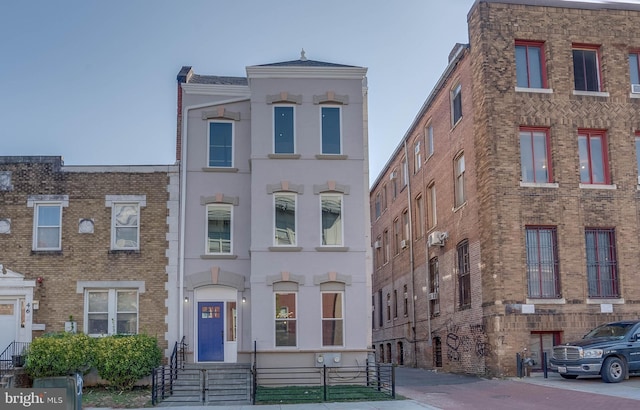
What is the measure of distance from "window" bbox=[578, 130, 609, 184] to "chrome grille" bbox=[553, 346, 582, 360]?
7.07 metres

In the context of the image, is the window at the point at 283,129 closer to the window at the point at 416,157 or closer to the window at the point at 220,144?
the window at the point at 220,144

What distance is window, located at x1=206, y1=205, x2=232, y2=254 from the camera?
23953 millimetres

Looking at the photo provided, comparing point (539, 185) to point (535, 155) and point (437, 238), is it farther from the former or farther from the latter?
point (437, 238)

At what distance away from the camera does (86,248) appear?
23625 millimetres

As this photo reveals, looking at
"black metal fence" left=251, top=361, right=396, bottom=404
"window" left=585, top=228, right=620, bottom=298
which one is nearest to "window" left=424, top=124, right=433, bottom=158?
"window" left=585, top=228, right=620, bottom=298

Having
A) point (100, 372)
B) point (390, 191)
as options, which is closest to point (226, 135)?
point (100, 372)

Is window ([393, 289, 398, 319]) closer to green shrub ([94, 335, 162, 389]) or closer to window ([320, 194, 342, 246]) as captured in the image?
window ([320, 194, 342, 246])

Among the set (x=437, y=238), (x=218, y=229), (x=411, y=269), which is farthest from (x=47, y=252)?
(x=411, y=269)

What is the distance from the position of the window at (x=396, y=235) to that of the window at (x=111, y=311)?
19.2 meters

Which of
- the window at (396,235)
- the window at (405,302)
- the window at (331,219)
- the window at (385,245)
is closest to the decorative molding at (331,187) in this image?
the window at (331,219)

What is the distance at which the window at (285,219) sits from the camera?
76.5ft

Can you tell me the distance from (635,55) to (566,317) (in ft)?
32.7

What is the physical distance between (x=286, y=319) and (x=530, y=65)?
12.2 meters

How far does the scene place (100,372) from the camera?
21062mm
